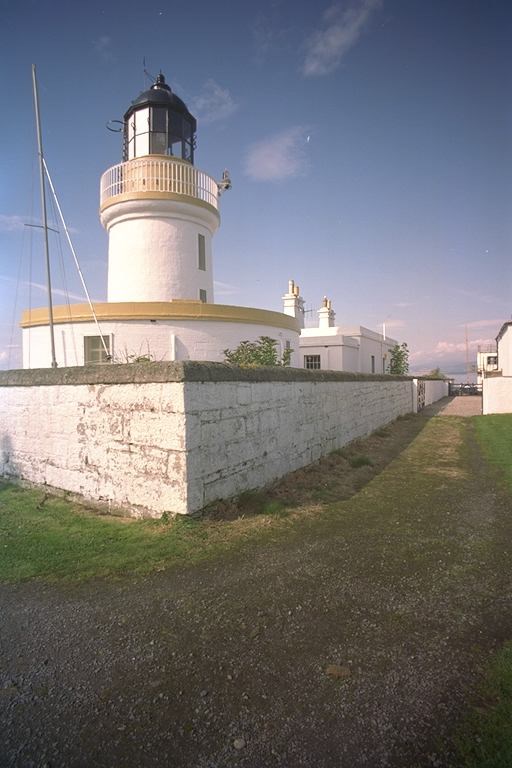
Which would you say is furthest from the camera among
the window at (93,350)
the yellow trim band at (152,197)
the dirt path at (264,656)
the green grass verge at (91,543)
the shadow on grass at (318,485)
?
the yellow trim band at (152,197)

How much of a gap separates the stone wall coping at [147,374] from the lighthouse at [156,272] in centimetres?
520

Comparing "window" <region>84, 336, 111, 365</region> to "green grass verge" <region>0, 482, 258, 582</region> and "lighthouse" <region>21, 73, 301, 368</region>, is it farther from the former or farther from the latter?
"green grass verge" <region>0, 482, 258, 582</region>

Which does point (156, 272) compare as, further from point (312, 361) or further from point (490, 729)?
point (490, 729)

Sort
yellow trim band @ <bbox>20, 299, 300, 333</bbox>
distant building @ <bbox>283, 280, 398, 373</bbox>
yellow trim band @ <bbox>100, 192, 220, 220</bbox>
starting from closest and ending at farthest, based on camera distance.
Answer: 1. yellow trim band @ <bbox>20, 299, 300, 333</bbox>
2. yellow trim band @ <bbox>100, 192, 220, 220</bbox>
3. distant building @ <bbox>283, 280, 398, 373</bbox>

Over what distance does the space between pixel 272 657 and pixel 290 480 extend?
3.91 metres

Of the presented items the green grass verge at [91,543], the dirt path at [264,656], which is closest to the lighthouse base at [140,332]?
the green grass verge at [91,543]

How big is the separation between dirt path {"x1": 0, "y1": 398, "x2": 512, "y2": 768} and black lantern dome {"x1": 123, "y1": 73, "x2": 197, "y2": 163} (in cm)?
1426

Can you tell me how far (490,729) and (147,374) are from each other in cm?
395

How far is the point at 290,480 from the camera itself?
20.7ft

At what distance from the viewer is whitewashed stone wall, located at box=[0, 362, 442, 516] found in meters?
4.51

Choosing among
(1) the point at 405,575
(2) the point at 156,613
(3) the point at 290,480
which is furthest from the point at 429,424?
(2) the point at 156,613

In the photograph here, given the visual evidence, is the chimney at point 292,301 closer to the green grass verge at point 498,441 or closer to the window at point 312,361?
the window at point 312,361

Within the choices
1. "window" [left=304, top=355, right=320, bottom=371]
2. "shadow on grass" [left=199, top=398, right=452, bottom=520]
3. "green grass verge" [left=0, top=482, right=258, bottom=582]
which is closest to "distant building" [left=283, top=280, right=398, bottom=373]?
"window" [left=304, top=355, right=320, bottom=371]

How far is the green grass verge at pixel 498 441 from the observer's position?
767cm
